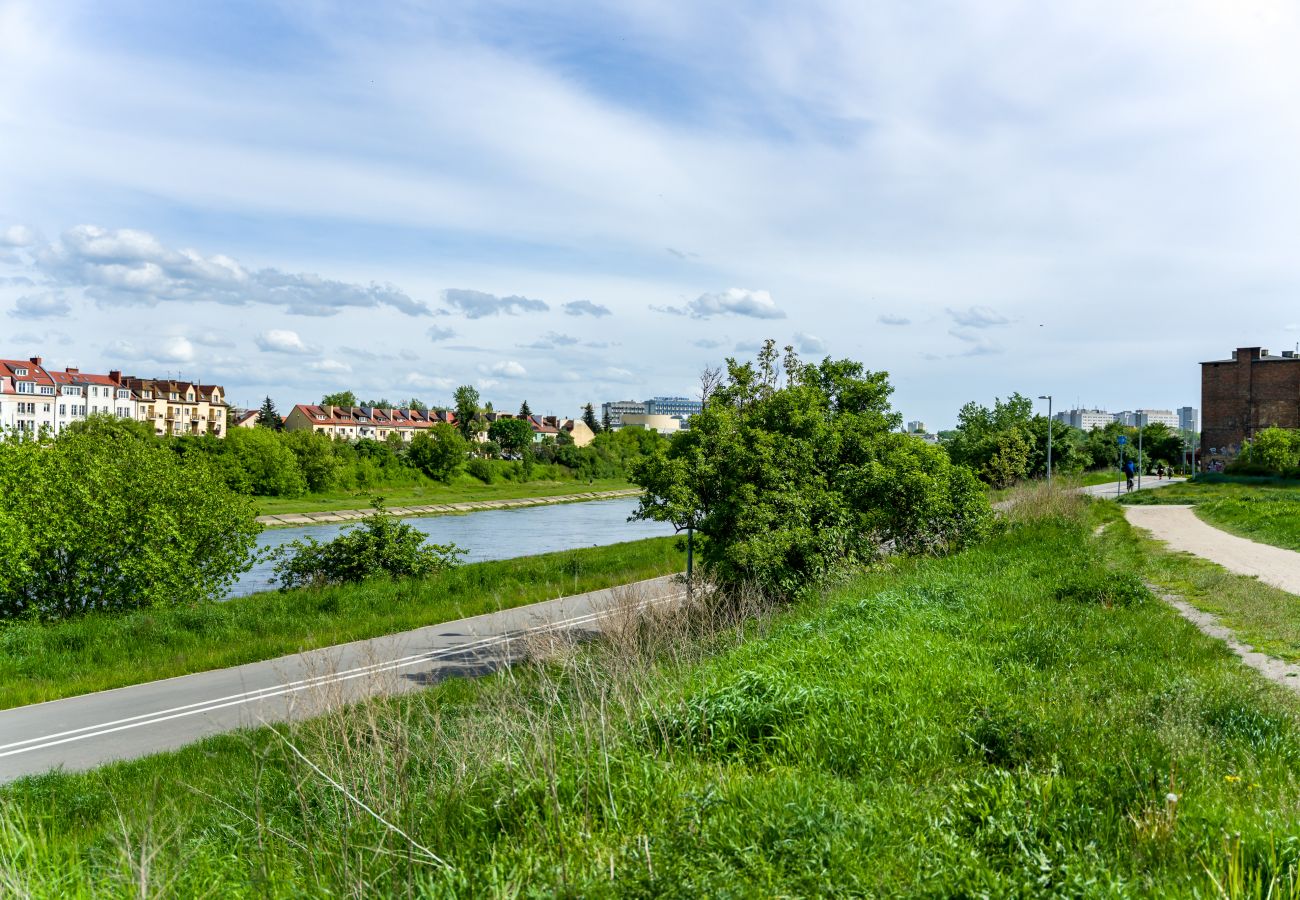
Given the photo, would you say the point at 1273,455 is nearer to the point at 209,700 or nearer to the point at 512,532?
the point at 512,532

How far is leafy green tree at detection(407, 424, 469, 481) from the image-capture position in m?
89.5

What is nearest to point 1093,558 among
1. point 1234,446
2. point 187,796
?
point 187,796

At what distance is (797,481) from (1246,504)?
23209 mm

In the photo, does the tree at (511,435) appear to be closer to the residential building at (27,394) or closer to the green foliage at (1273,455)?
the residential building at (27,394)

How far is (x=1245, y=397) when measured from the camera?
5691cm

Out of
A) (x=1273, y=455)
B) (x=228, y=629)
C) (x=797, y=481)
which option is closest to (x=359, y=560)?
(x=228, y=629)

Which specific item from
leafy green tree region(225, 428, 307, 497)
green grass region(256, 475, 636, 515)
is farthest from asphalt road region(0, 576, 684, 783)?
leafy green tree region(225, 428, 307, 497)

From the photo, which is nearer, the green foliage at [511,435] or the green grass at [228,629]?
the green grass at [228,629]

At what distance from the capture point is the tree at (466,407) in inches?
4811

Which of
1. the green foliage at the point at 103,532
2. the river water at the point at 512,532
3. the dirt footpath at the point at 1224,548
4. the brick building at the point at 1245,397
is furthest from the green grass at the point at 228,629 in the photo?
the brick building at the point at 1245,397

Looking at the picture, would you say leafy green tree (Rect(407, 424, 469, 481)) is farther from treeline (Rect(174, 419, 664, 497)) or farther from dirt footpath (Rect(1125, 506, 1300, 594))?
dirt footpath (Rect(1125, 506, 1300, 594))

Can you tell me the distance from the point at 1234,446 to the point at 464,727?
63.5 m

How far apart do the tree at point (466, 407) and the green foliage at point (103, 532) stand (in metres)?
98.1

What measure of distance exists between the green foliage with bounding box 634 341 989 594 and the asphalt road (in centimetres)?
200
